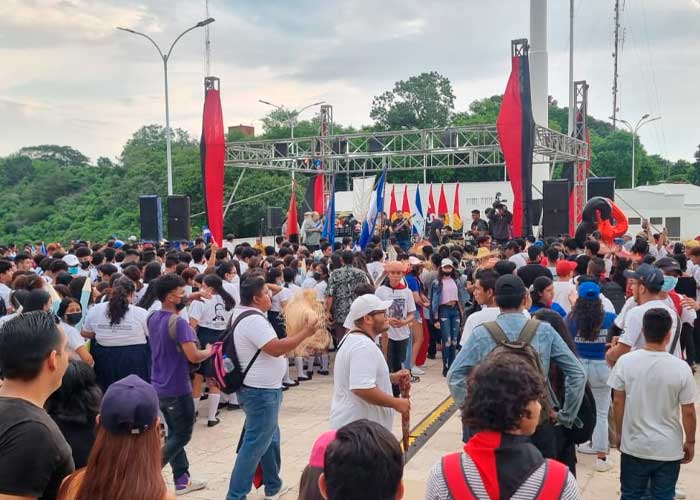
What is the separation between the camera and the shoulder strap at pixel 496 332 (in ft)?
12.7

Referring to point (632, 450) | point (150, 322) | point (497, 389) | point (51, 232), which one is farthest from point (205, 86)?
point (51, 232)

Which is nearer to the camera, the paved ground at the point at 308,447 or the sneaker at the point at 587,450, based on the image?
the paved ground at the point at 308,447

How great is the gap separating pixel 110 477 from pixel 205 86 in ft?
51.1

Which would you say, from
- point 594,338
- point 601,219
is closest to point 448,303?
point 594,338

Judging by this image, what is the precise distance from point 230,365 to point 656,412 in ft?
9.57

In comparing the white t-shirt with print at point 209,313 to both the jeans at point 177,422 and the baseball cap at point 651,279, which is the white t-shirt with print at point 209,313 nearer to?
the jeans at point 177,422

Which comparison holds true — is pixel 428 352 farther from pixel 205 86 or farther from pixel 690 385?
pixel 205 86

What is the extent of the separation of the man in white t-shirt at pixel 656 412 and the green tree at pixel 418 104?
220ft

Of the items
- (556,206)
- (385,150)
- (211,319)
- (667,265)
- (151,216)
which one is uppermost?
(385,150)

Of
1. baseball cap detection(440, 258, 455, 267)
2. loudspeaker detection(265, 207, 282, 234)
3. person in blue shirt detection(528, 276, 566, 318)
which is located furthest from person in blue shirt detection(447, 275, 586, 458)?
loudspeaker detection(265, 207, 282, 234)

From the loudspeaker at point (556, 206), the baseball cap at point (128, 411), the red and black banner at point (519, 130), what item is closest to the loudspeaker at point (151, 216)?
the red and black banner at point (519, 130)

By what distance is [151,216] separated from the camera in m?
18.2

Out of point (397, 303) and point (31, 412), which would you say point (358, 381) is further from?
point (397, 303)

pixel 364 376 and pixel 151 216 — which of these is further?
pixel 151 216
